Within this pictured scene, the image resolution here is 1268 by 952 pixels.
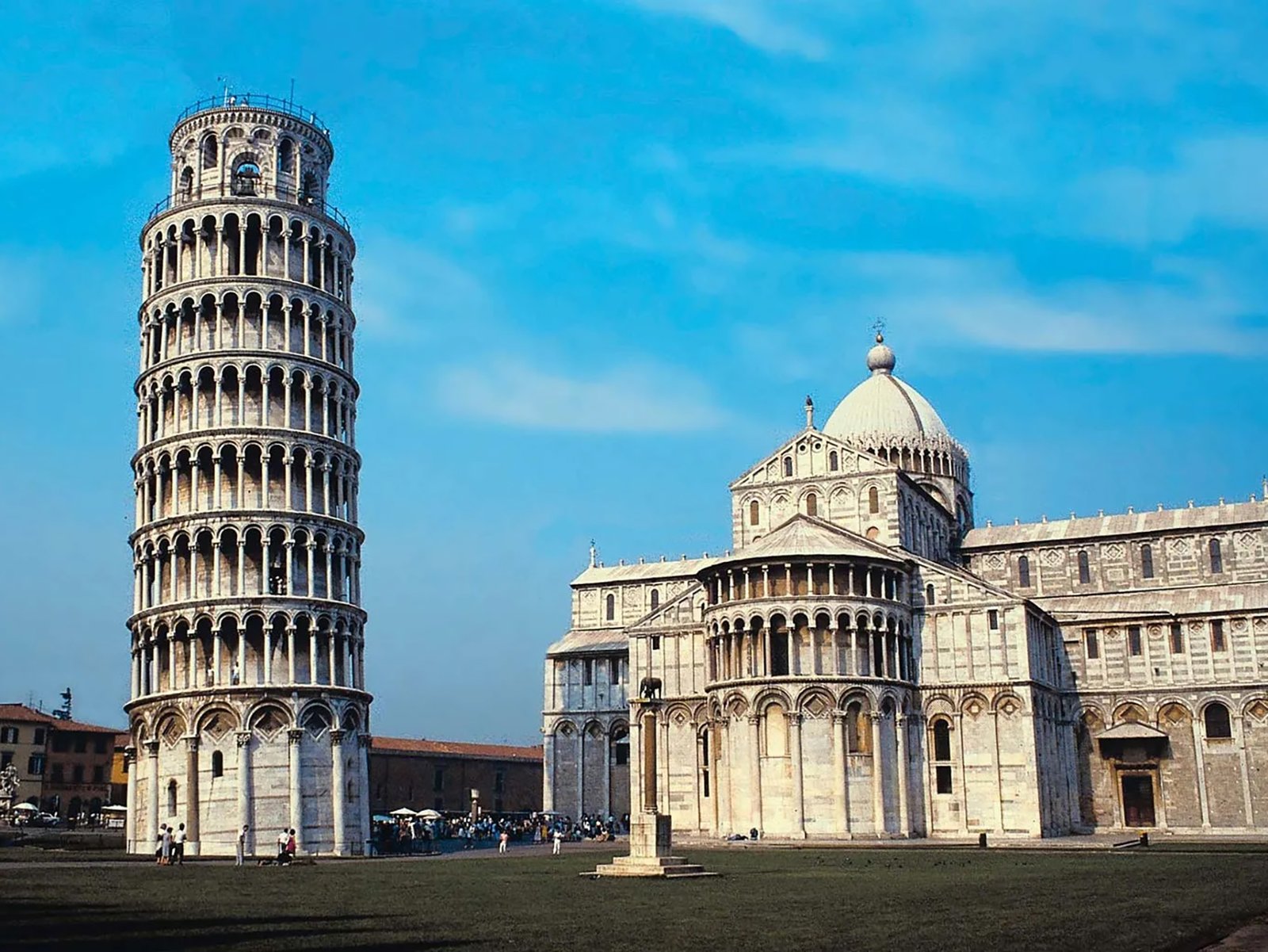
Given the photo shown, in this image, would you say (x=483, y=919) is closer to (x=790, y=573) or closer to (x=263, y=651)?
(x=263, y=651)

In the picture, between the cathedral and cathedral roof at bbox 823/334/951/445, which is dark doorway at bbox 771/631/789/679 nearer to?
the cathedral

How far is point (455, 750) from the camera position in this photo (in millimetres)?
115438

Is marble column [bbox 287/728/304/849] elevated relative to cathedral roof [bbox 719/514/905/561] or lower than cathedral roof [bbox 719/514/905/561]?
lower

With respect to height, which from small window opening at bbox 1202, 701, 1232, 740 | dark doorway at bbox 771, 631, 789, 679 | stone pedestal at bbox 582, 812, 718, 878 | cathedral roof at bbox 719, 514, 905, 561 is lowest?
stone pedestal at bbox 582, 812, 718, 878

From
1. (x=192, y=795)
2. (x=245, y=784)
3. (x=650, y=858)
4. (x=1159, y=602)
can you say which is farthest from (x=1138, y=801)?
(x=192, y=795)

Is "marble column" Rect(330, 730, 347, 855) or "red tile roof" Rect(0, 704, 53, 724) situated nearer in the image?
"marble column" Rect(330, 730, 347, 855)

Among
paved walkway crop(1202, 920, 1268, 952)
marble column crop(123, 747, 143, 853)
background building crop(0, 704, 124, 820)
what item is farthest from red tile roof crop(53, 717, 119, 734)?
paved walkway crop(1202, 920, 1268, 952)

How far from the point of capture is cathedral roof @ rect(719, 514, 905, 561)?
63812 millimetres

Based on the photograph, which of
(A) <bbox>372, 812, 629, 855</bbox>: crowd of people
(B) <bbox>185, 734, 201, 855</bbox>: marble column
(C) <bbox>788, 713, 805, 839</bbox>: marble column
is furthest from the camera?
(C) <bbox>788, 713, 805, 839</bbox>: marble column

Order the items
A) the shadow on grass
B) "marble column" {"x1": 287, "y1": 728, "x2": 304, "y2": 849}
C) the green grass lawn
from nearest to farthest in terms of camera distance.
Result: the shadow on grass → the green grass lawn → "marble column" {"x1": 287, "y1": 728, "x2": 304, "y2": 849}

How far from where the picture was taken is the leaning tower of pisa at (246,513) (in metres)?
56.3

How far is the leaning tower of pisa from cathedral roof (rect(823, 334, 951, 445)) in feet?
105

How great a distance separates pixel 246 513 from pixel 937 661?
32.7 meters

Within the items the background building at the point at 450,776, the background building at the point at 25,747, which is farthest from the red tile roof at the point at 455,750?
the background building at the point at 25,747
